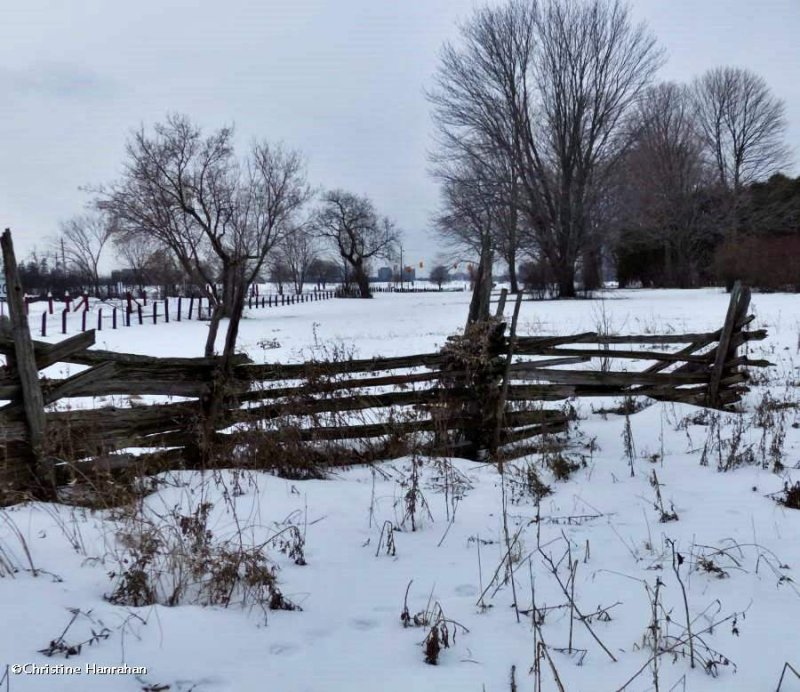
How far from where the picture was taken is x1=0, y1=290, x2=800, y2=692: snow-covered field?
241 cm

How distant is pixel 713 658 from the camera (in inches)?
97.7

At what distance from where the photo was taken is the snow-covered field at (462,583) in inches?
94.9

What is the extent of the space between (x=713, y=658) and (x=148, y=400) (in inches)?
297

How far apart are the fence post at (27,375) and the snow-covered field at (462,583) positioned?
11.9 inches

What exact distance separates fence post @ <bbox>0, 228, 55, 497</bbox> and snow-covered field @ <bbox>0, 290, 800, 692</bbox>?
0.30 metres

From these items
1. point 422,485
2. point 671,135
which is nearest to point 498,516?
point 422,485

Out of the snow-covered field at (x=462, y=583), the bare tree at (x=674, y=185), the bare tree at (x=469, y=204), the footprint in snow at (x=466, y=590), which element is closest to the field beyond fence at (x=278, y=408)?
the snow-covered field at (x=462, y=583)

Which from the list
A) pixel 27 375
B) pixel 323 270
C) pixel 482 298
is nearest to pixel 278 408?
pixel 27 375

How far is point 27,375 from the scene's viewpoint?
387 centimetres

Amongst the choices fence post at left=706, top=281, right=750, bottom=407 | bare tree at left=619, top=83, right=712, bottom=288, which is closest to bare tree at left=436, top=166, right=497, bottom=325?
bare tree at left=619, top=83, right=712, bottom=288

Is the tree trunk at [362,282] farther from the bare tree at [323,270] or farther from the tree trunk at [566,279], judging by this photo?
the tree trunk at [566,279]

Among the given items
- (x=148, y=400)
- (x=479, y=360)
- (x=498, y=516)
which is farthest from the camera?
(x=148, y=400)

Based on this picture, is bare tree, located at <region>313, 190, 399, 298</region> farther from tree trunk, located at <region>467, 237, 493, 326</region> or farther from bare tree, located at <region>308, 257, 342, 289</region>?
tree trunk, located at <region>467, 237, 493, 326</region>

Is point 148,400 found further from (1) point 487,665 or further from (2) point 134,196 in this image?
(2) point 134,196
